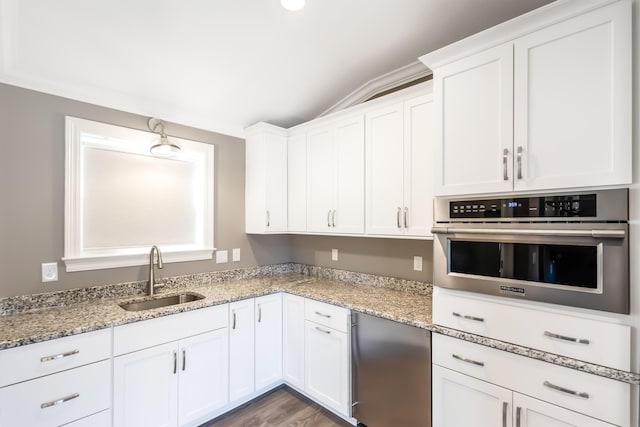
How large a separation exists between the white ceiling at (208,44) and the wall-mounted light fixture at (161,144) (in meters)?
0.08

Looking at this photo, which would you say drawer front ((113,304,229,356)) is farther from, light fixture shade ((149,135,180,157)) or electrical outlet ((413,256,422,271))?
electrical outlet ((413,256,422,271))

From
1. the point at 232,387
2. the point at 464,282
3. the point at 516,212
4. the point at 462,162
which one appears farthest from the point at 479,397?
the point at 232,387

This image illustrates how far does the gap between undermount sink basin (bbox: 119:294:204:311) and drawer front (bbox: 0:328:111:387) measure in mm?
459

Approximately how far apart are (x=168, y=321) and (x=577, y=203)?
232cm

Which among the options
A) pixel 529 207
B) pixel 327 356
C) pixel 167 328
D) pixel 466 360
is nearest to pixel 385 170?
pixel 529 207

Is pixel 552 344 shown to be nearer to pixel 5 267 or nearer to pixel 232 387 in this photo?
pixel 232 387

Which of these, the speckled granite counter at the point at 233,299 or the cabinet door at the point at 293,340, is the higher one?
the speckled granite counter at the point at 233,299

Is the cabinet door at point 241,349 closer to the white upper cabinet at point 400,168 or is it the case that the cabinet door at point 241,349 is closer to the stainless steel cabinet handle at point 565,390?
the white upper cabinet at point 400,168

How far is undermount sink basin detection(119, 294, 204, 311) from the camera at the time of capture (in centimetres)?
224

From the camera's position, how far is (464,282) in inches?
62.7

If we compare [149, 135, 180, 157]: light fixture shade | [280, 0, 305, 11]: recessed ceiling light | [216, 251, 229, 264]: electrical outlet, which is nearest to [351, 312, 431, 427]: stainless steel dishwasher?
[216, 251, 229, 264]: electrical outlet

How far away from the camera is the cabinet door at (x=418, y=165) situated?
2.02 m

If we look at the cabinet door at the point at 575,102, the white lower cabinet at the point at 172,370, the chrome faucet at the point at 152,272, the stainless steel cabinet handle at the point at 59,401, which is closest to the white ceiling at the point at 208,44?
the cabinet door at the point at 575,102

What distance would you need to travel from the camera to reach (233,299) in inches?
92.0
